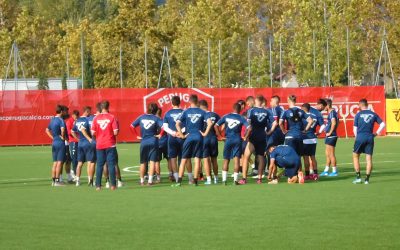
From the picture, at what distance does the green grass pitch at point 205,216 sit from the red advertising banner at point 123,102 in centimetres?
2089

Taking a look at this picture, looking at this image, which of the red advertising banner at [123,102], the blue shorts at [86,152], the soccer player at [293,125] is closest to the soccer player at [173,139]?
the blue shorts at [86,152]

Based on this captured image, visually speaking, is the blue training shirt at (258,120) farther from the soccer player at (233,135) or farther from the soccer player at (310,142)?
the soccer player at (310,142)

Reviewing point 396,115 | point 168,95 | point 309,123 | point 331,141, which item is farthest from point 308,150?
point 396,115

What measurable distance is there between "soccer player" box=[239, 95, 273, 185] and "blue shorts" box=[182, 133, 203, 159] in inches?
51.4

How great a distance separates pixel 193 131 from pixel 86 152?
282 cm

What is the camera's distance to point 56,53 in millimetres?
90625

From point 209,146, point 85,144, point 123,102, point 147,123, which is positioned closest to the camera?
point 147,123

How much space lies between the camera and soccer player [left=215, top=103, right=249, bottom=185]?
23234mm

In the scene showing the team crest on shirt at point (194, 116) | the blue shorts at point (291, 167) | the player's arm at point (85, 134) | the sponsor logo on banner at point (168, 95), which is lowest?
the blue shorts at point (291, 167)

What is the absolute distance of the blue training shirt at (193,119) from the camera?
2272 cm

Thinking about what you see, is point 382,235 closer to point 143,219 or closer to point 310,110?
point 143,219

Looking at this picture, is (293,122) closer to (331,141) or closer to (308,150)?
(308,150)

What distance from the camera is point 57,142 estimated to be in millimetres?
24297

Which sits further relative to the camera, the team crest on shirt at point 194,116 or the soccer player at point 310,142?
the soccer player at point 310,142
